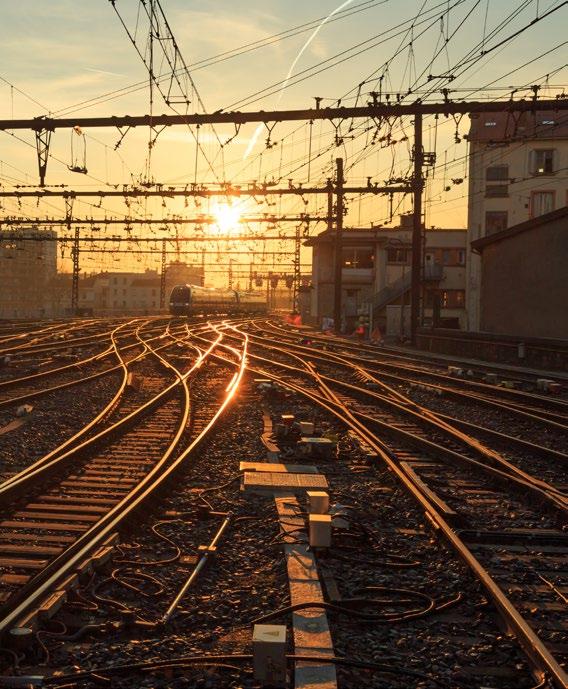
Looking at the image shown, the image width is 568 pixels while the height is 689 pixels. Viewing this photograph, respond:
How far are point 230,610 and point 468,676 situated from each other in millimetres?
1586

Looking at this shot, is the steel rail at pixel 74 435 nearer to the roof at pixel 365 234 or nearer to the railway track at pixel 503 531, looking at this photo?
the railway track at pixel 503 531

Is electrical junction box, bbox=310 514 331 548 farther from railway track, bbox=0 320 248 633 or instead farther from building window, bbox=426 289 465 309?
building window, bbox=426 289 465 309

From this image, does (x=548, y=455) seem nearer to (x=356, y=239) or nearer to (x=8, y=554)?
(x=8, y=554)

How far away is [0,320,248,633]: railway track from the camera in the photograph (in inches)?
213

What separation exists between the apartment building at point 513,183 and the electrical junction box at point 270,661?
4332 cm

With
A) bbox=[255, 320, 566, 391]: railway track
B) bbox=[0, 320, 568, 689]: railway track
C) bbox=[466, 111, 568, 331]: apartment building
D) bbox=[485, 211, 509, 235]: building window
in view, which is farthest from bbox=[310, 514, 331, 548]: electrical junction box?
bbox=[485, 211, 509, 235]: building window

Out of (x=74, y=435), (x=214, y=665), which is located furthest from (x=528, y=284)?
(x=214, y=665)

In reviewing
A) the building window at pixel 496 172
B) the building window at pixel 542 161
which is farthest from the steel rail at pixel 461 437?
the building window at pixel 542 161

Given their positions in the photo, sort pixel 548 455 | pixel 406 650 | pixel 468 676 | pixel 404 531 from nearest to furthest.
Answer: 1. pixel 468 676
2. pixel 406 650
3. pixel 404 531
4. pixel 548 455

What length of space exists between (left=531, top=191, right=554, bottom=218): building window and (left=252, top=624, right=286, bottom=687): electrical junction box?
46590mm

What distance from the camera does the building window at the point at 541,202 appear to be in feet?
155

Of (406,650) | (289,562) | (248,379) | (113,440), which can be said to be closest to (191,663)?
(406,650)

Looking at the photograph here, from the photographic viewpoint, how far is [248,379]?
19.9 m

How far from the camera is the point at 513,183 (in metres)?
46.4
